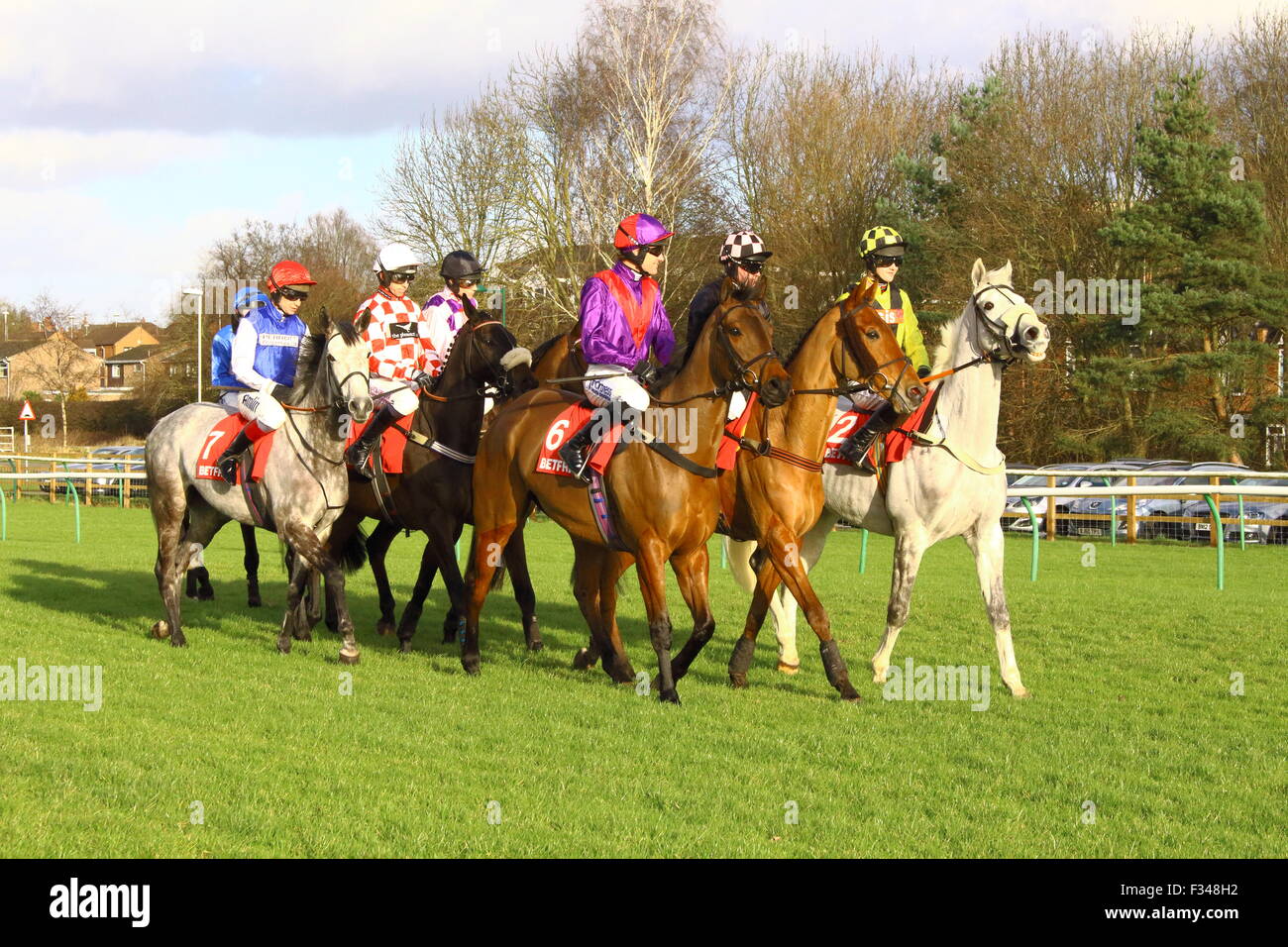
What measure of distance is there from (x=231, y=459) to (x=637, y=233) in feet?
11.1

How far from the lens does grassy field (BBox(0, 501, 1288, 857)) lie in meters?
4.73

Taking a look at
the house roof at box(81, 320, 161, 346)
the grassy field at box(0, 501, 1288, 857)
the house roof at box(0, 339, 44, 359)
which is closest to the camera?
the grassy field at box(0, 501, 1288, 857)

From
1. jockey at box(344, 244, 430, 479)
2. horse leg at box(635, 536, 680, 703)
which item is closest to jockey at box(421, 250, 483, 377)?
jockey at box(344, 244, 430, 479)

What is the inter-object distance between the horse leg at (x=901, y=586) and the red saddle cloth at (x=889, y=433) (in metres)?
0.48

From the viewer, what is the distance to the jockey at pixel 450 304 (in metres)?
9.20

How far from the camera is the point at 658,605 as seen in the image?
23.8 ft

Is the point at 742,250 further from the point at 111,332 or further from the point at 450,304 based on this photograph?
the point at 111,332

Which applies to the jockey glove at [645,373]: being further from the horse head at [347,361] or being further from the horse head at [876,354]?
the horse head at [347,361]

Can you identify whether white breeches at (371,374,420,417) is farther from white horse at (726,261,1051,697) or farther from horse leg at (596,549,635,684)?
white horse at (726,261,1051,697)

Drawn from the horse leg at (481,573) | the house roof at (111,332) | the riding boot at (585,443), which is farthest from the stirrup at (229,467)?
the house roof at (111,332)

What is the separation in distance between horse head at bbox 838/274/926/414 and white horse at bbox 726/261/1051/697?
874 mm

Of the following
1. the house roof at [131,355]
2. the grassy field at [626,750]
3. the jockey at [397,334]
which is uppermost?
the house roof at [131,355]

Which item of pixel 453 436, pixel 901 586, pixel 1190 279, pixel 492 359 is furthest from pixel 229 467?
pixel 1190 279
